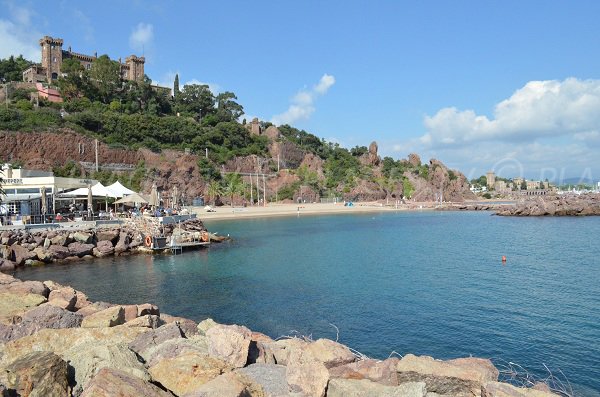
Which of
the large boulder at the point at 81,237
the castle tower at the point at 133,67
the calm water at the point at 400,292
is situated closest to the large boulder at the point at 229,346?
the calm water at the point at 400,292

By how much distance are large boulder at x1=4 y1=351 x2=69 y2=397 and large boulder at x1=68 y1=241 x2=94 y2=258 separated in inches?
1131

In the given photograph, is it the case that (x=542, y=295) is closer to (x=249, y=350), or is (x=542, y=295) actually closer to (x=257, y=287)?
(x=257, y=287)

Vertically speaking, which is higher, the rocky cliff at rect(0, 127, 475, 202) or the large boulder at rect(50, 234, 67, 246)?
the rocky cliff at rect(0, 127, 475, 202)

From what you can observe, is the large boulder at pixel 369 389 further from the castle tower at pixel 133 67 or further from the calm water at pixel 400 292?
the castle tower at pixel 133 67

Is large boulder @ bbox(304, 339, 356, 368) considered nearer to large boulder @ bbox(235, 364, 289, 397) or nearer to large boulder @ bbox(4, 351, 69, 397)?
large boulder @ bbox(235, 364, 289, 397)

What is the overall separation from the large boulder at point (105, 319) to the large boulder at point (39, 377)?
3.32 meters

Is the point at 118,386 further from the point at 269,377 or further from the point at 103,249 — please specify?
the point at 103,249

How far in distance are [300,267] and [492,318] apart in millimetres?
14385

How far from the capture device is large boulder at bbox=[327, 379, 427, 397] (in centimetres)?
647

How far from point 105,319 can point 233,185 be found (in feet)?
270

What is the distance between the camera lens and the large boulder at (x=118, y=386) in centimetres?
598

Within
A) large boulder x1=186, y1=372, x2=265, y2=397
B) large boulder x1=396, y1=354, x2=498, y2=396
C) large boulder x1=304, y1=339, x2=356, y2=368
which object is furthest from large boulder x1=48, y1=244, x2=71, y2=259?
large boulder x1=396, y1=354, x2=498, y2=396

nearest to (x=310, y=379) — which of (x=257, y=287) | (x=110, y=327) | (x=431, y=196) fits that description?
(x=110, y=327)

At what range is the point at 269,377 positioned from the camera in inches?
306
